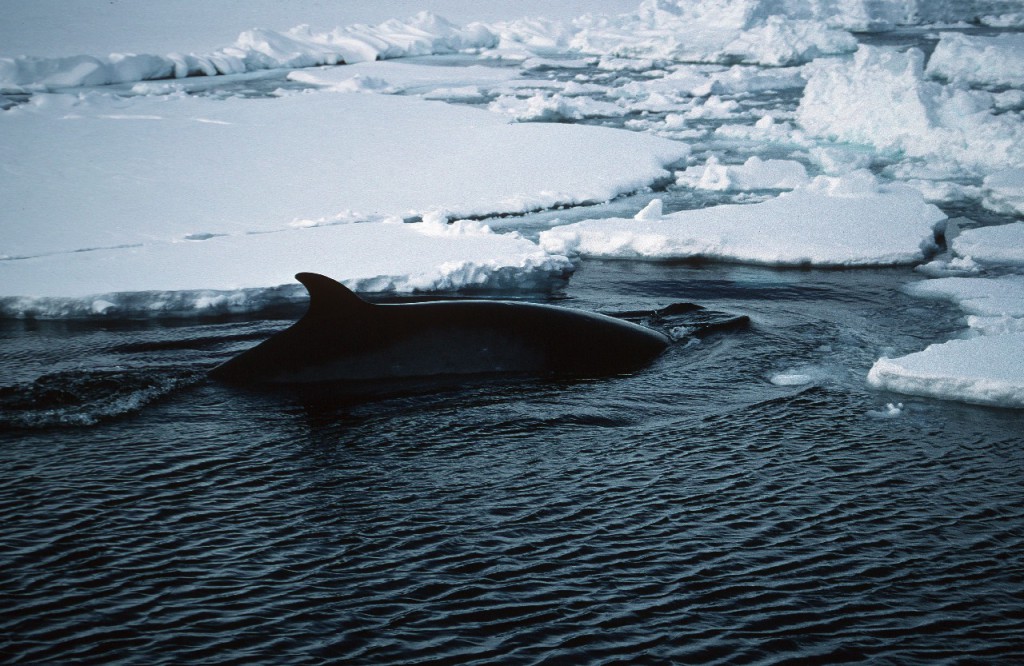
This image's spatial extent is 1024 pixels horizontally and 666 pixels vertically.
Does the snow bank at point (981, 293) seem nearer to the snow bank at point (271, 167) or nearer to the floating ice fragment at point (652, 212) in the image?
the floating ice fragment at point (652, 212)

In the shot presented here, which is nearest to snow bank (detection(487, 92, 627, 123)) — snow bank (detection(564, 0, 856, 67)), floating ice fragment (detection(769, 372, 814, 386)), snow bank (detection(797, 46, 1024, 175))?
snow bank (detection(797, 46, 1024, 175))

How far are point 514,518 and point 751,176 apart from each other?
36.6 ft

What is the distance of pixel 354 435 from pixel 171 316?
3655 millimetres

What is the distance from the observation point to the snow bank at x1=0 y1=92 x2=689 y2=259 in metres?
13.3

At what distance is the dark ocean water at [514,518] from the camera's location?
4.62m

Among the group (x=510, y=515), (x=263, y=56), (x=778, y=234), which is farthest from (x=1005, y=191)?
(x=263, y=56)

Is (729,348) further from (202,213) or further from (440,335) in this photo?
(202,213)

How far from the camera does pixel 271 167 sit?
53.6 feet

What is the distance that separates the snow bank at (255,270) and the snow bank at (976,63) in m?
17.1

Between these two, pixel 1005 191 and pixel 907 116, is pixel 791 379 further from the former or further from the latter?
pixel 907 116

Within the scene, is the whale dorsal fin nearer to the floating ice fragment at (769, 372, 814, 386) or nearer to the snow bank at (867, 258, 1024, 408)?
the floating ice fragment at (769, 372, 814, 386)

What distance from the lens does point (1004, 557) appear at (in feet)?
17.7

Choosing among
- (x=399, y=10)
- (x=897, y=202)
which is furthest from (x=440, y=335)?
(x=399, y=10)

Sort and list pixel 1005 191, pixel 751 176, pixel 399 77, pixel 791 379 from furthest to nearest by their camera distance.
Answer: pixel 399 77 → pixel 751 176 → pixel 1005 191 → pixel 791 379
